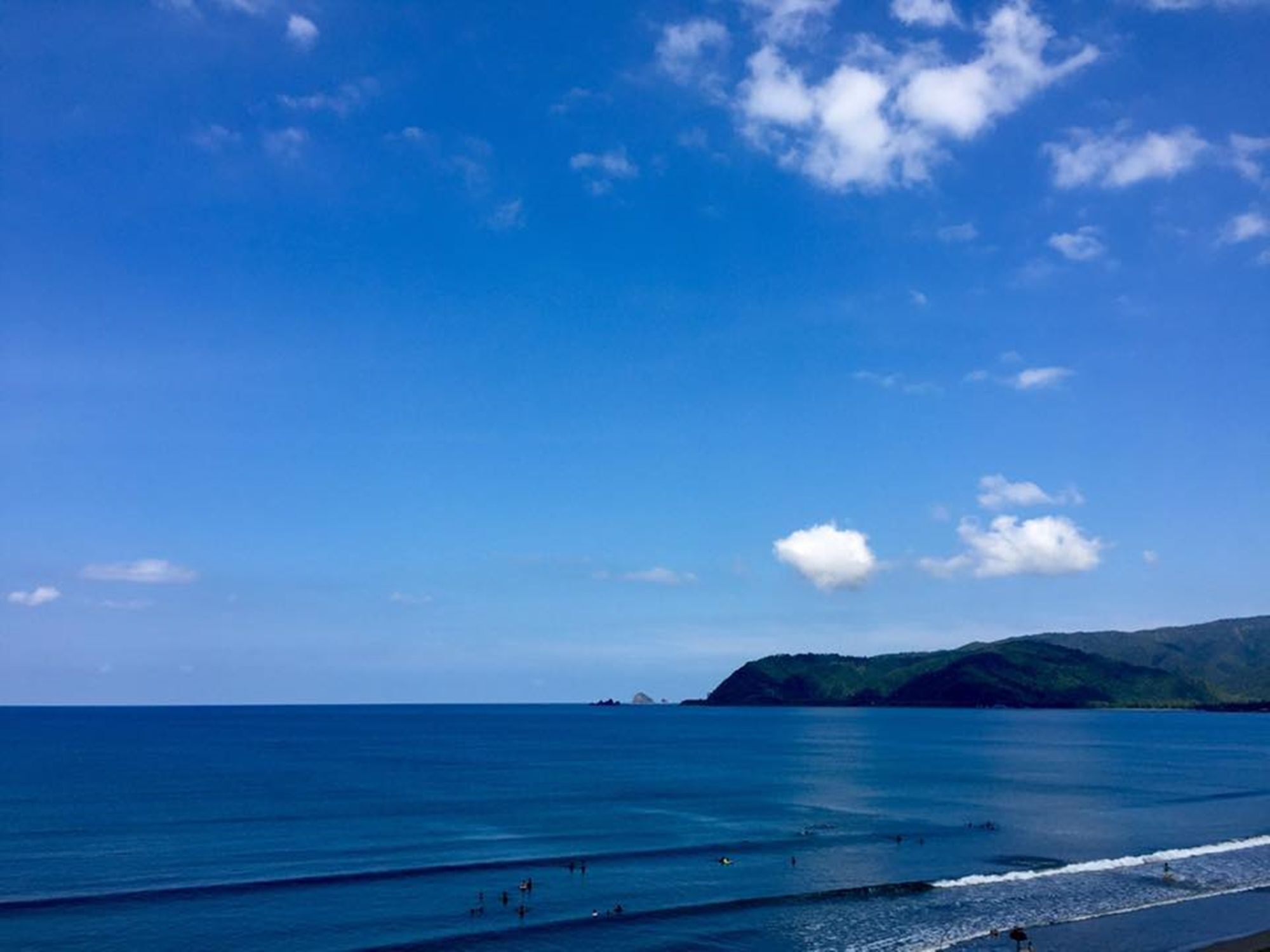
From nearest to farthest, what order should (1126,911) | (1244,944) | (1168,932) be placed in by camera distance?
(1244,944) < (1168,932) < (1126,911)

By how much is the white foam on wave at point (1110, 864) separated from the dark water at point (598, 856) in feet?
1.24

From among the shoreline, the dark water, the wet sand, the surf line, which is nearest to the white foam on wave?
the dark water

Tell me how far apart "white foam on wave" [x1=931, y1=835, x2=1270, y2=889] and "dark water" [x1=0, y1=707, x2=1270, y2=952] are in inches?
14.9

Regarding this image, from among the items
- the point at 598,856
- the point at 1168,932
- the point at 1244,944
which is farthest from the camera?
the point at 598,856

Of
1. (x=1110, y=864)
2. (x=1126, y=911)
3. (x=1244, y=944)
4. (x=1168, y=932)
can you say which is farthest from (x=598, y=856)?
(x=1244, y=944)

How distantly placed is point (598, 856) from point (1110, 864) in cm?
4187

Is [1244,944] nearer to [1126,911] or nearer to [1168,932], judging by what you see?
[1168,932]

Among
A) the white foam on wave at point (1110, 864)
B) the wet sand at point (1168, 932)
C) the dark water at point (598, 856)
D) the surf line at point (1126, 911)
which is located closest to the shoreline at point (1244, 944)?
the wet sand at point (1168, 932)

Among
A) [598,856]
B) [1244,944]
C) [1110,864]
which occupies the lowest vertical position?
[1110,864]

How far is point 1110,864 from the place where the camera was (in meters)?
78.1

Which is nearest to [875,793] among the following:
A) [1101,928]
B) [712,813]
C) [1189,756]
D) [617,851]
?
[712,813]

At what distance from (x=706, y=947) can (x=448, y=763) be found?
121 meters

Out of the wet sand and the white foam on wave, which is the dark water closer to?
the white foam on wave

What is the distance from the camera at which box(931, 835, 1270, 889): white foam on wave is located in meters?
71.6
